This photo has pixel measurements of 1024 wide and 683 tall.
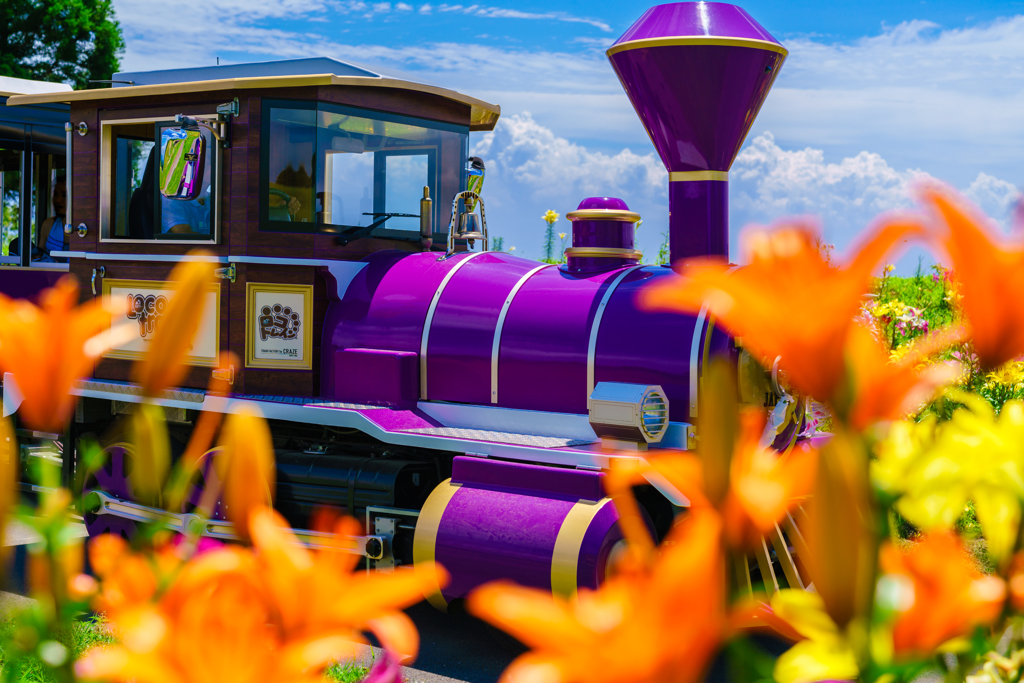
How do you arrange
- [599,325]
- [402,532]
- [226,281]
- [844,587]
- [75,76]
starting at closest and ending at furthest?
[844,587] → [599,325] → [402,532] → [226,281] → [75,76]

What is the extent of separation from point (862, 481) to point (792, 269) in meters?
0.10

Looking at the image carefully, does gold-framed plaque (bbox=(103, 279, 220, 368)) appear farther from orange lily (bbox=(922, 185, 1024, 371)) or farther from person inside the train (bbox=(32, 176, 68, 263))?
orange lily (bbox=(922, 185, 1024, 371))

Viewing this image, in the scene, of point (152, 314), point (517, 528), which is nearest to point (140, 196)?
point (152, 314)

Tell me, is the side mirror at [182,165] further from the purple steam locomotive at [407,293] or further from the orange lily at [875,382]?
the orange lily at [875,382]

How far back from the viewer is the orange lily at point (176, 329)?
0.50 m

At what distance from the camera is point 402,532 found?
4.75 m

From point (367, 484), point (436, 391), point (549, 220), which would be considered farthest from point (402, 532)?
point (549, 220)

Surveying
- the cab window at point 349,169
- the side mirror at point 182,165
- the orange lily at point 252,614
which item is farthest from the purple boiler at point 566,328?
the orange lily at point 252,614

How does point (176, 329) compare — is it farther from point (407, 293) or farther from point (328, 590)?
point (407, 293)

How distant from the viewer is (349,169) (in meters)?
5.31

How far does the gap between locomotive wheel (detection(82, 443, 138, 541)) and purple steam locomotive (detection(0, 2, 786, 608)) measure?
2cm

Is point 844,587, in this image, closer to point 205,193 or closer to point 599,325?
point 599,325

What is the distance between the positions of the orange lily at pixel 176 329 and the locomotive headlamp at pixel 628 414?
12.1 ft

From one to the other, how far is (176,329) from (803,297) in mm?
321
